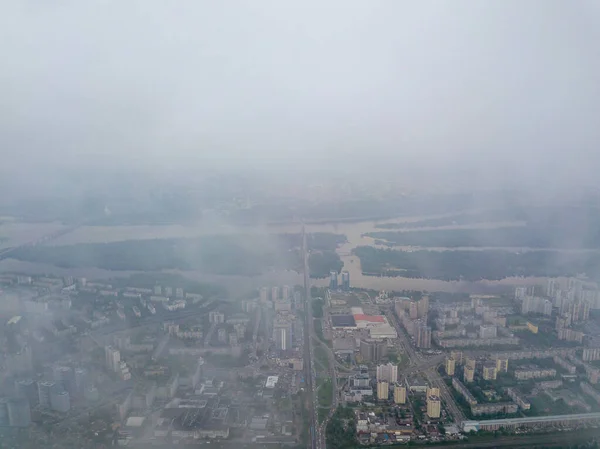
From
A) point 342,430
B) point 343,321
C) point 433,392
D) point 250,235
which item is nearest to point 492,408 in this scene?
point 433,392

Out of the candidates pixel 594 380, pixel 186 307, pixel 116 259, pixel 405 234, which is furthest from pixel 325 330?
pixel 405 234

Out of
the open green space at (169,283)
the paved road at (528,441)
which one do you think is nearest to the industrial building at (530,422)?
the paved road at (528,441)

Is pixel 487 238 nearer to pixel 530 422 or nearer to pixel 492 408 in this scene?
pixel 492 408

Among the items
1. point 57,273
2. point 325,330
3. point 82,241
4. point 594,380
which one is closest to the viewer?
Result: point 594,380

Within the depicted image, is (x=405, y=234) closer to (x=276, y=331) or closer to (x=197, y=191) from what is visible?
(x=197, y=191)

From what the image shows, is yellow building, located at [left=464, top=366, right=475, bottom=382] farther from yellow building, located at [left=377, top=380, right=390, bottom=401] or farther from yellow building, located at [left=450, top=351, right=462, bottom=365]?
yellow building, located at [left=377, top=380, right=390, bottom=401]

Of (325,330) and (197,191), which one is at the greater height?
(197,191)
